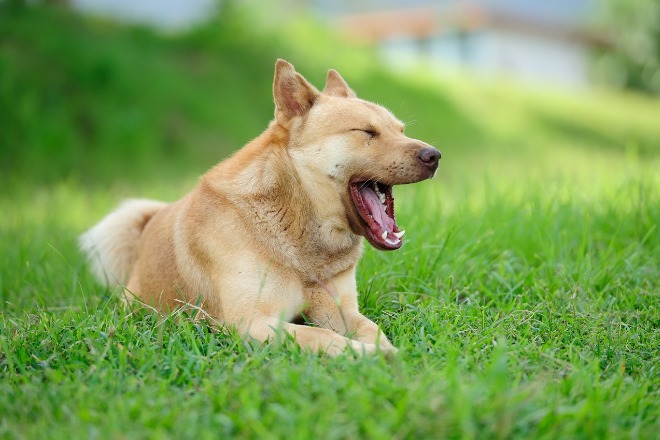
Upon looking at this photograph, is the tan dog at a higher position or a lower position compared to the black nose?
lower

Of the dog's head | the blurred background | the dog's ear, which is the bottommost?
the blurred background

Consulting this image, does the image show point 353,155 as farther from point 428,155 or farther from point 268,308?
point 268,308

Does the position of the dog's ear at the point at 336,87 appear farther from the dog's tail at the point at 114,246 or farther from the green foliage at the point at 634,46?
the green foliage at the point at 634,46

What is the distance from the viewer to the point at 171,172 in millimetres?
11797

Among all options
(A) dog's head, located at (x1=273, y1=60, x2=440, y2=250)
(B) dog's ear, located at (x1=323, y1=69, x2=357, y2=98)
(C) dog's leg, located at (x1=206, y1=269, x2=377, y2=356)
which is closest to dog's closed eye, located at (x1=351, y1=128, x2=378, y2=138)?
(A) dog's head, located at (x1=273, y1=60, x2=440, y2=250)

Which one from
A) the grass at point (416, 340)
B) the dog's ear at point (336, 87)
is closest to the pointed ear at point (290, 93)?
the dog's ear at point (336, 87)

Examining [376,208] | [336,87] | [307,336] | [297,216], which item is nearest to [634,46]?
[336,87]

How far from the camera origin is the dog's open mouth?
12.9ft

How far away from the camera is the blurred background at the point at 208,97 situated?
37.5 feet

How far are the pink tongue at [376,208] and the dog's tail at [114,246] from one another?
66.2 inches

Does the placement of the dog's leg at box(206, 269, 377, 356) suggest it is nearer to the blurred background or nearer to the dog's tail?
the dog's tail

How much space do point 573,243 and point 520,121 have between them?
13.3 metres

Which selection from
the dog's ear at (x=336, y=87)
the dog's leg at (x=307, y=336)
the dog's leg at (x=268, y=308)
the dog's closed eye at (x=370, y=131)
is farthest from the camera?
the dog's ear at (x=336, y=87)

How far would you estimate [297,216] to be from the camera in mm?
3967
